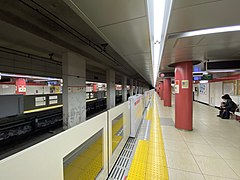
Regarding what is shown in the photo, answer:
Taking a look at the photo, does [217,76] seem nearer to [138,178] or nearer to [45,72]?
[138,178]

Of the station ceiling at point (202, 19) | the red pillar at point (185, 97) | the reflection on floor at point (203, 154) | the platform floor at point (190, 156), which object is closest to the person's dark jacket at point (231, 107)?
the reflection on floor at point (203, 154)

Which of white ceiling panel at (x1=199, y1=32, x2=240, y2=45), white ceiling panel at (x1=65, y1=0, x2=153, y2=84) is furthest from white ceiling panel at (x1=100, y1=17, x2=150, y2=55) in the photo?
white ceiling panel at (x1=199, y1=32, x2=240, y2=45)

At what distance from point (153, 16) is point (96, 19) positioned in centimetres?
89

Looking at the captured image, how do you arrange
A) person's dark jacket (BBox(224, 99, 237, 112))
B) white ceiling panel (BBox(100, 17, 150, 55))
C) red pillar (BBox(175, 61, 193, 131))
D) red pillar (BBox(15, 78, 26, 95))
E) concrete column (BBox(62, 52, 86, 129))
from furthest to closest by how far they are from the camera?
red pillar (BBox(15, 78, 26, 95)), person's dark jacket (BBox(224, 99, 237, 112)), red pillar (BBox(175, 61, 193, 131)), concrete column (BBox(62, 52, 86, 129)), white ceiling panel (BBox(100, 17, 150, 55))

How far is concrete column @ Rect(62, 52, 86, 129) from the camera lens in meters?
3.20

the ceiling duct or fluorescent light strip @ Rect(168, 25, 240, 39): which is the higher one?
Result: fluorescent light strip @ Rect(168, 25, 240, 39)

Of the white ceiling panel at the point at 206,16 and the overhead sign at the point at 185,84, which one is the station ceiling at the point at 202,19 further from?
the overhead sign at the point at 185,84

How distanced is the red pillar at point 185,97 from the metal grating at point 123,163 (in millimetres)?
2109

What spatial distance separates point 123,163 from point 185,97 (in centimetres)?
305

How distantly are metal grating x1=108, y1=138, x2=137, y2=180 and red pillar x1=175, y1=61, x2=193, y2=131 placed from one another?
2.11m

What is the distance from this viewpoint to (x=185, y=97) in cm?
398

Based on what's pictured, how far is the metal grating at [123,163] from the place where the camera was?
1920 millimetres

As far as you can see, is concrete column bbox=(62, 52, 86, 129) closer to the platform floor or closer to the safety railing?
the safety railing

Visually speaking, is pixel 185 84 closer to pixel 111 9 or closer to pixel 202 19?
pixel 202 19
